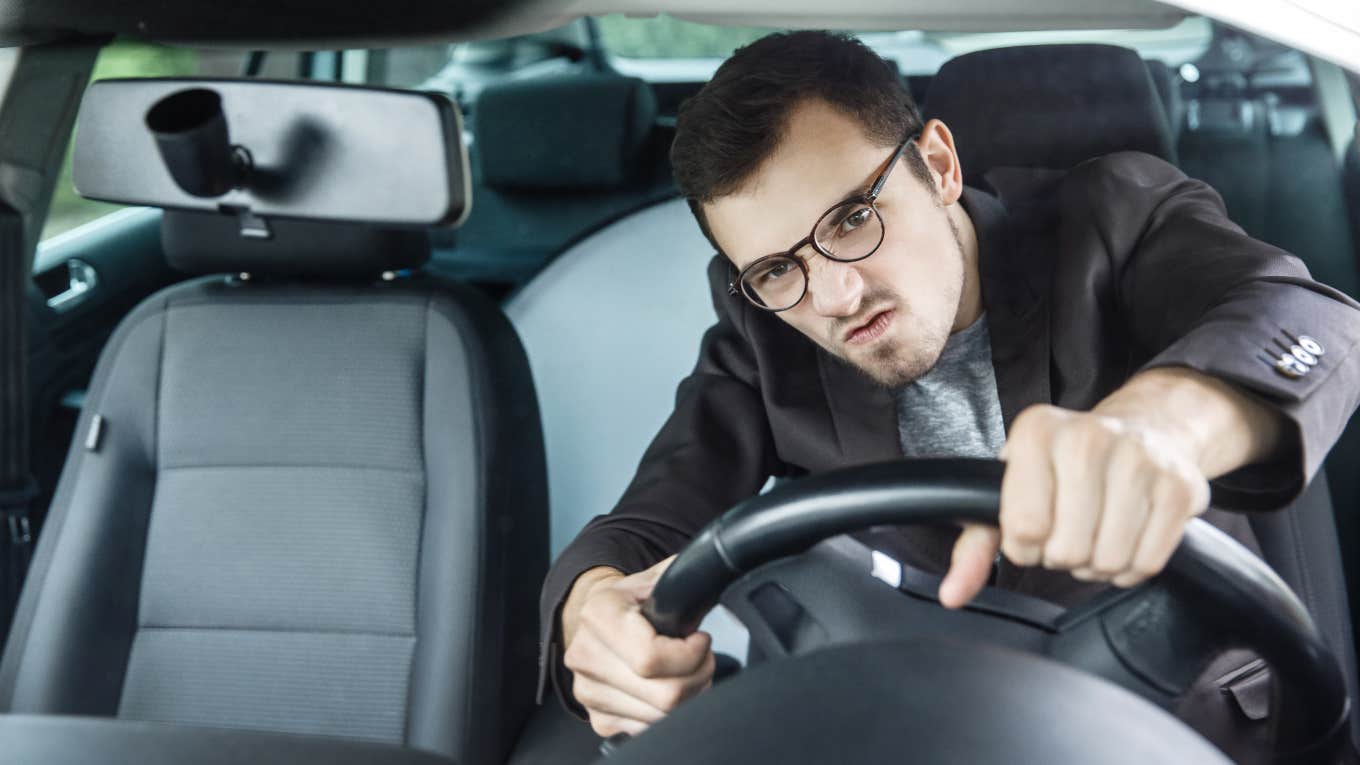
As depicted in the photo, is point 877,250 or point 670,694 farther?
point 877,250

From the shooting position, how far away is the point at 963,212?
3.20 feet

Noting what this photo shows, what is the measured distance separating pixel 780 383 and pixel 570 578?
0.83 ft

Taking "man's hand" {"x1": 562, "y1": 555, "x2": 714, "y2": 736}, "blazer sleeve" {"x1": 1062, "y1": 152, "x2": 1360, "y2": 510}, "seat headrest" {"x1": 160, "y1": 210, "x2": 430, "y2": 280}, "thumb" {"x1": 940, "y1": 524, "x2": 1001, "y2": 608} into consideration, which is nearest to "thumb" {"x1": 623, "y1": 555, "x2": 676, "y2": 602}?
"man's hand" {"x1": 562, "y1": 555, "x2": 714, "y2": 736}

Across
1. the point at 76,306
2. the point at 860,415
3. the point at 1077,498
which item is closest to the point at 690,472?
the point at 860,415

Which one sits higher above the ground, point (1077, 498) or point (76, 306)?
point (1077, 498)

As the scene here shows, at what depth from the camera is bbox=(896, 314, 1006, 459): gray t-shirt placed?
927 millimetres

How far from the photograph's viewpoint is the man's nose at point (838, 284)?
916 millimetres

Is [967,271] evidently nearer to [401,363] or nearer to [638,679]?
[638,679]

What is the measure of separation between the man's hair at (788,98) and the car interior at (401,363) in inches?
1.5

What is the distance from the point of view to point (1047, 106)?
0.93m

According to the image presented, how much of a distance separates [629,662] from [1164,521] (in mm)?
315

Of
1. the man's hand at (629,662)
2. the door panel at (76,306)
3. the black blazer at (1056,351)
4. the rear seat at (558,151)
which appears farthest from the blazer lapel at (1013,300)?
the door panel at (76,306)

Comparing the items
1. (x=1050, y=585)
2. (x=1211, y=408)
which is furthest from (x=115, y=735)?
(x=1211, y=408)

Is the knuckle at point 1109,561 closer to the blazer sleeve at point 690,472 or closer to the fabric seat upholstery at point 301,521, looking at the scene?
the blazer sleeve at point 690,472
